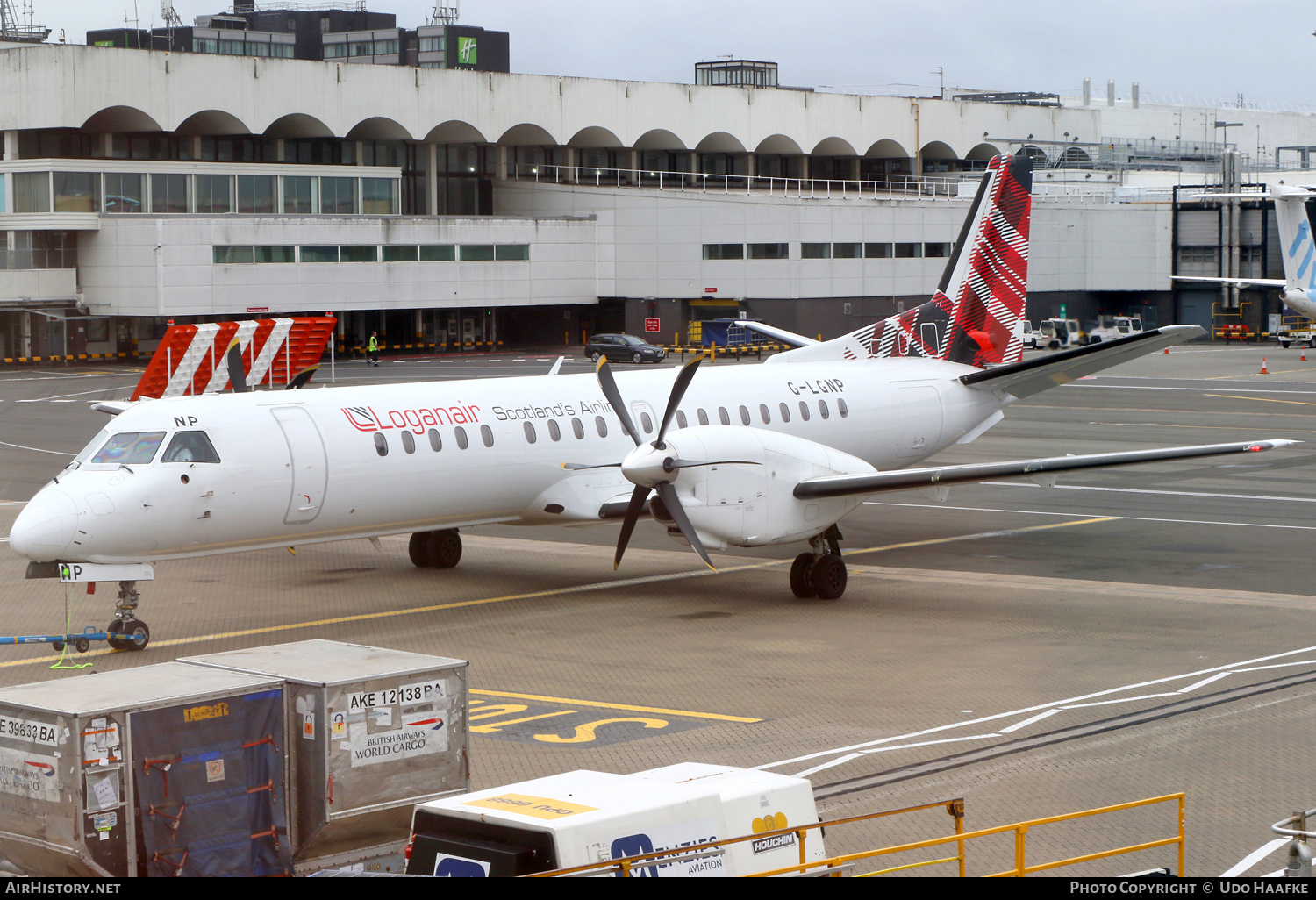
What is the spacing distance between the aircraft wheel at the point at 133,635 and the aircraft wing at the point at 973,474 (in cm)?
992

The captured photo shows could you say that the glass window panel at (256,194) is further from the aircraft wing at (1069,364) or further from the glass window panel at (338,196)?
the aircraft wing at (1069,364)

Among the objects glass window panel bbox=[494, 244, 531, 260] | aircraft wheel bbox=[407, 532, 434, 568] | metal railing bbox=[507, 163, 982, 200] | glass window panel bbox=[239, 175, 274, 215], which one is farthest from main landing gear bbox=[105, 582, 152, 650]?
metal railing bbox=[507, 163, 982, 200]

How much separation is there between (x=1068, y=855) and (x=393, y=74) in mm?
87166

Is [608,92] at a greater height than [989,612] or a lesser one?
greater

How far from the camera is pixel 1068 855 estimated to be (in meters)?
12.7

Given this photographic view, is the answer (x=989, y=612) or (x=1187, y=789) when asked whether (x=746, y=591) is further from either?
(x=1187, y=789)

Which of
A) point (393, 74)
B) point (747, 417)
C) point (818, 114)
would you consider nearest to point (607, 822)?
point (747, 417)

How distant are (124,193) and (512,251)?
2343 cm

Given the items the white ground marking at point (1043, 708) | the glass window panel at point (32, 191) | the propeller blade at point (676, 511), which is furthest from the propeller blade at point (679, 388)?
the glass window panel at point (32, 191)

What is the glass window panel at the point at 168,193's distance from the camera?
81750 mm

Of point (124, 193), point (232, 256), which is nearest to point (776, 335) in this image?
point (232, 256)

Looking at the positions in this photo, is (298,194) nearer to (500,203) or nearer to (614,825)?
(500,203)

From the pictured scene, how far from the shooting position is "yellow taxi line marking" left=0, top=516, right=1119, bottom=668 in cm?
2172

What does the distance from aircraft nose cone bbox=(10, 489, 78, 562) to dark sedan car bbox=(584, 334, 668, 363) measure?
2430 inches
